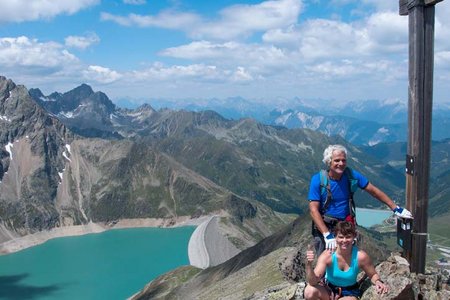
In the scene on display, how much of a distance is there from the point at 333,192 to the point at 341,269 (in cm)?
199

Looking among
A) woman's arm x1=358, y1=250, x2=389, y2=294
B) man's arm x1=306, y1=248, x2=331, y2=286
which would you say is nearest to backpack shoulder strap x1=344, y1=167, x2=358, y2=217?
woman's arm x1=358, y1=250, x2=389, y2=294

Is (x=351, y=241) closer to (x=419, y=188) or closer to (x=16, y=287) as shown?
(x=419, y=188)

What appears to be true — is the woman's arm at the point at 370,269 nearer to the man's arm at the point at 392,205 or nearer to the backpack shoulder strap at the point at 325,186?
the man's arm at the point at 392,205

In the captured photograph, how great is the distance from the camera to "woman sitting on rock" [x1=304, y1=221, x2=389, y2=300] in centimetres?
1212

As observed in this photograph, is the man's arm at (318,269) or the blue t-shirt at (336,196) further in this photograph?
the blue t-shirt at (336,196)

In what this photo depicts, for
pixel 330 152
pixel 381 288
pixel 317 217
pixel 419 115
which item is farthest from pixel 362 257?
pixel 419 115

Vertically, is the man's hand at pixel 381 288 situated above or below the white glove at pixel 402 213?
below

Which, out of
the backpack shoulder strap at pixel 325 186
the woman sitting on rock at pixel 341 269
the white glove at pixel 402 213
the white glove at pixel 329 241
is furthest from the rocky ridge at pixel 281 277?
the backpack shoulder strap at pixel 325 186

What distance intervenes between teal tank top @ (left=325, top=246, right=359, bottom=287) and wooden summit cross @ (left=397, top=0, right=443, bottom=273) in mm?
1381

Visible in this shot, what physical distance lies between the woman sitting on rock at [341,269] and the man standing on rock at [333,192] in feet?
1.66

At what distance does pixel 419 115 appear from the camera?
39.3 ft

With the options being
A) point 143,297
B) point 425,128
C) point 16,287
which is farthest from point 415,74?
point 16,287

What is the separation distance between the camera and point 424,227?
1228 centimetres

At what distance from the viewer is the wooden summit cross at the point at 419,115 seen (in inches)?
463
